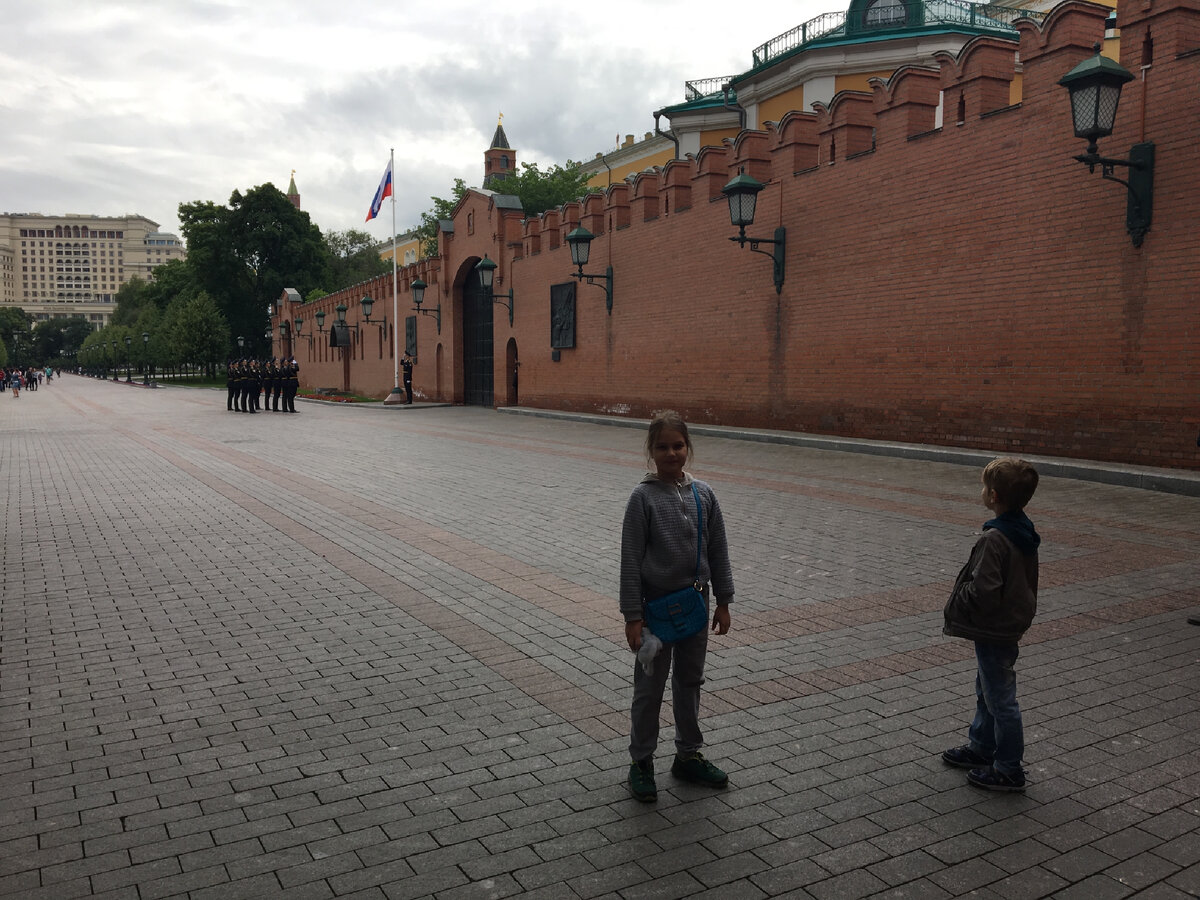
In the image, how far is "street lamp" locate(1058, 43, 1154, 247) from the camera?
35.0ft

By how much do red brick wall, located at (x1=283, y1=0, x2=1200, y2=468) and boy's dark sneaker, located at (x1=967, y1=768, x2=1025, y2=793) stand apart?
361 inches

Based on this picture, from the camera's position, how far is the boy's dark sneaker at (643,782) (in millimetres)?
3486

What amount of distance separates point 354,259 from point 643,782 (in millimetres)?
104052

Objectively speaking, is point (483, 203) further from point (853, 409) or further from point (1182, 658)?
point (1182, 658)

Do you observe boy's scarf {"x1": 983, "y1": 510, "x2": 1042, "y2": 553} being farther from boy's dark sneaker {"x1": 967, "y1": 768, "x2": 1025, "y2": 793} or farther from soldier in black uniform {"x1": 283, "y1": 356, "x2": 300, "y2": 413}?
soldier in black uniform {"x1": 283, "y1": 356, "x2": 300, "y2": 413}

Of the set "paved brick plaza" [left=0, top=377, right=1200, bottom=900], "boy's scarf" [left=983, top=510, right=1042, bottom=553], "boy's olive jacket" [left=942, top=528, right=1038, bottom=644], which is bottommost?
"paved brick plaza" [left=0, top=377, right=1200, bottom=900]

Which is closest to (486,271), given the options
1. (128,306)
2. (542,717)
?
(542,717)

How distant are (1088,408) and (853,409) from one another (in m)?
4.69

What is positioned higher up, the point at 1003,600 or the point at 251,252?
the point at 251,252

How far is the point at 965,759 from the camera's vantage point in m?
3.74

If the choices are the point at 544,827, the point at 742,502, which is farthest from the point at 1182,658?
the point at 742,502

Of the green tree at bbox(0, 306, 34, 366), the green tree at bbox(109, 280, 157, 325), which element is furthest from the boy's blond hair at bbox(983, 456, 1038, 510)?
the green tree at bbox(0, 306, 34, 366)

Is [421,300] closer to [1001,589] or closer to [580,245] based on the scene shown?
[580,245]

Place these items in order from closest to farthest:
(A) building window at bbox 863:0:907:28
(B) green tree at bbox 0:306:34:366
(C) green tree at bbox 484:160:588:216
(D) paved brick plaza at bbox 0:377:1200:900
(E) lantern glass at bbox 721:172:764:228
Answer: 1. (D) paved brick plaza at bbox 0:377:1200:900
2. (E) lantern glass at bbox 721:172:764:228
3. (A) building window at bbox 863:0:907:28
4. (C) green tree at bbox 484:160:588:216
5. (B) green tree at bbox 0:306:34:366
